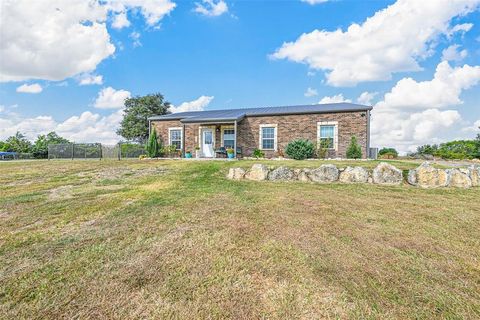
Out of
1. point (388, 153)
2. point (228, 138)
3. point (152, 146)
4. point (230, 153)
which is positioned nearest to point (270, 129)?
point (228, 138)

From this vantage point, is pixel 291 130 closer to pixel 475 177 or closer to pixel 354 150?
pixel 354 150

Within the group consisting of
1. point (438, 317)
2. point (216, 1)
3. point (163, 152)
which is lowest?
point (438, 317)

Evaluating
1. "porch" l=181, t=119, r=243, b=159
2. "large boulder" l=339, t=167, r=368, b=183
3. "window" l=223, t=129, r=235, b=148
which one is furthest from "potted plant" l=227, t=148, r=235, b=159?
"large boulder" l=339, t=167, r=368, b=183

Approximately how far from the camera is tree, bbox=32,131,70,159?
24625mm

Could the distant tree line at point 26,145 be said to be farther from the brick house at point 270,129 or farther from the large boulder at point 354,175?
the large boulder at point 354,175

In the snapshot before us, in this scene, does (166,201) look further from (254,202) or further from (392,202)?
(392,202)

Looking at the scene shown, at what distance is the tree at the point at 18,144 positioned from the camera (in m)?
25.3

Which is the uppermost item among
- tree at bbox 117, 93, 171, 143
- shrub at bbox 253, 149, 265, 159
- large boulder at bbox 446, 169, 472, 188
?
tree at bbox 117, 93, 171, 143

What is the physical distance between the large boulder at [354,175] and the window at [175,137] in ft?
42.3

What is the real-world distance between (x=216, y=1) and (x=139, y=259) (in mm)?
11315

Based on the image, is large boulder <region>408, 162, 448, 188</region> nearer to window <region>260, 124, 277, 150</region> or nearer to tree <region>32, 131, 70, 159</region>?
window <region>260, 124, 277, 150</region>

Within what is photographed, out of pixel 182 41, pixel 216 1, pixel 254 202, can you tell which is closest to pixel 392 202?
pixel 254 202

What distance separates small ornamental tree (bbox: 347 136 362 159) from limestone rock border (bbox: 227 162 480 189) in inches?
225

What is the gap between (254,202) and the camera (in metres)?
5.42
